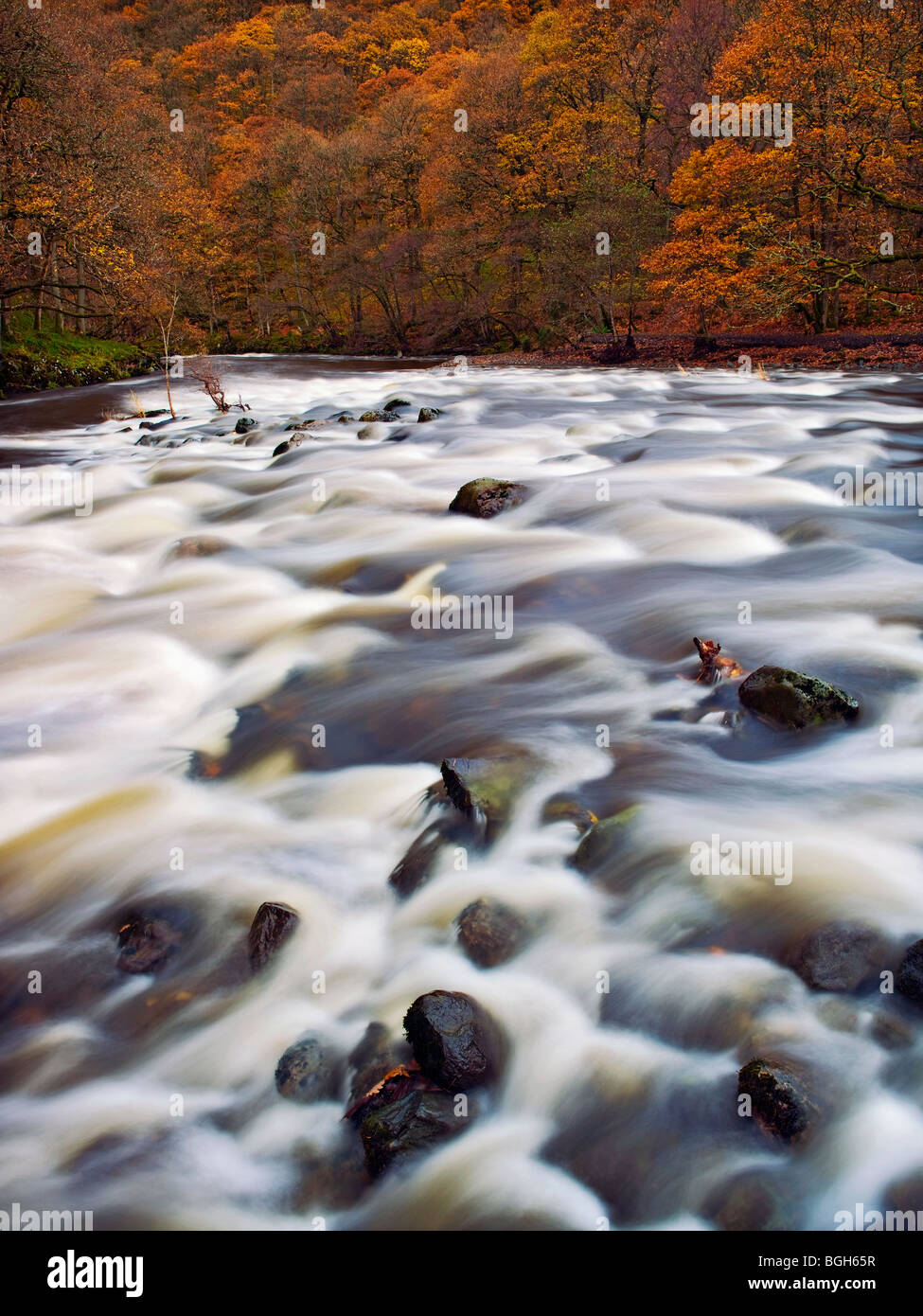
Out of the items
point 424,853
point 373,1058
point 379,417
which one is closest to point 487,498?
point 424,853

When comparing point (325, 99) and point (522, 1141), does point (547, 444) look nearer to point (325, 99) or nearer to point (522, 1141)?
point (522, 1141)

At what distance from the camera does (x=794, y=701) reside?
4363 mm

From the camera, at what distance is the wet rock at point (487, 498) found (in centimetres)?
873

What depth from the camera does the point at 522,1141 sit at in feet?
8.67

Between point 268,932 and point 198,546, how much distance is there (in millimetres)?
5476

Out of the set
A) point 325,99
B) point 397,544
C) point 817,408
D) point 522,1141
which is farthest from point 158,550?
point 325,99

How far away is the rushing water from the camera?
258 centimetres

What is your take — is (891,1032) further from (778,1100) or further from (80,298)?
(80,298)

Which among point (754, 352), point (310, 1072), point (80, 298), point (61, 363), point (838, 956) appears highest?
point (80, 298)

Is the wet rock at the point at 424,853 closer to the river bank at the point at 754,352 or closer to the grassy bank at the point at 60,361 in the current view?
the river bank at the point at 754,352

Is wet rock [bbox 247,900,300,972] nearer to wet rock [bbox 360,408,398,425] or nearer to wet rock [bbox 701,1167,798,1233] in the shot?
wet rock [bbox 701,1167,798,1233]

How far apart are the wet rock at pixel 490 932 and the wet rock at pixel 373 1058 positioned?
0.43 metres

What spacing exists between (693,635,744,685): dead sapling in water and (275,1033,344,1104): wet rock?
2.80 meters
